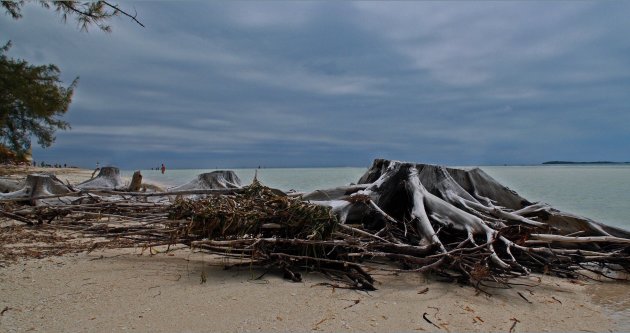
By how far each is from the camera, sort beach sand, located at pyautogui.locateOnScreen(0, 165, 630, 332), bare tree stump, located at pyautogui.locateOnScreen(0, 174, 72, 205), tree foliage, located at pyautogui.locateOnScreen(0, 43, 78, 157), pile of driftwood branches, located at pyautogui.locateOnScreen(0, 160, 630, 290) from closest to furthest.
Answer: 1. beach sand, located at pyautogui.locateOnScreen(0, 165, 630, 332)
2. pile of driftwood branches, located at pyautogui.locateOnScreen(0, 160, 630, 290)
3. bare tree stump, located at pyautogui.locateOnScreen(0, 174, 72, 205)
4. tree foliage, located at pyautogui.locateOnScreen(0, 43, 78, 157)

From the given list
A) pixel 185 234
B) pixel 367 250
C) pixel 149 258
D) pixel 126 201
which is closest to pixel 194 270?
pixel 185 234

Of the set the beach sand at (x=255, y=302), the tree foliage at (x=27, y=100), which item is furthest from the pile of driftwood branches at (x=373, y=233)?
the tree foliage at (x=27, y=100)

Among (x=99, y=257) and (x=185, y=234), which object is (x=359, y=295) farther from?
(x=99, y=257)

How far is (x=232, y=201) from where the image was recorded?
4559mm

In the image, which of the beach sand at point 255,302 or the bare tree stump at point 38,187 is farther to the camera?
the bare tree stump at point 38,187

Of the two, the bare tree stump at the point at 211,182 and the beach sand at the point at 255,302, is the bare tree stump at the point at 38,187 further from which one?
the beach sand at the point at 255,302

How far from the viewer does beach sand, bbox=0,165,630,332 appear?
9.93ft

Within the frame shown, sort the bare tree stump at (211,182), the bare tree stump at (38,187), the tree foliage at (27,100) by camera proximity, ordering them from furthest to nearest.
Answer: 1. the tree foliage at (27,100)
2. the bare tree stump at (211,182)
3. the bare tree stump at (38,187)

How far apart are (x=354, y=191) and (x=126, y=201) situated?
3.45 m

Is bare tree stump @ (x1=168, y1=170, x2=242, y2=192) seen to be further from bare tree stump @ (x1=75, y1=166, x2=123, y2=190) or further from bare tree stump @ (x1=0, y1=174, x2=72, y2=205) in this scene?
bare tree stump @ (x1=0, y1=174, x2=72, y2=205)

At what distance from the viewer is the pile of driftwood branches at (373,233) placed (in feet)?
13.6

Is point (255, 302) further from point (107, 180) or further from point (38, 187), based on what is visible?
point (107, 180)

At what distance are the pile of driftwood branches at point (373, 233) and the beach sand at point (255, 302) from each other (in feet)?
0.77

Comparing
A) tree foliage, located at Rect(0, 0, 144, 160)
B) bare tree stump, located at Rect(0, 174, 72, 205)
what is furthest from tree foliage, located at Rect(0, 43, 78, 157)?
bare tree stump, located at Rect(0, 174, 72, 205)
